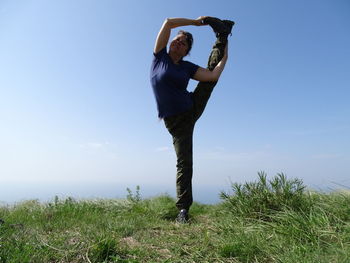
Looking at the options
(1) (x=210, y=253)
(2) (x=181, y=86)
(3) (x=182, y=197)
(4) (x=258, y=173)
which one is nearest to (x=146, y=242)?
(1) (x=210, y=253)

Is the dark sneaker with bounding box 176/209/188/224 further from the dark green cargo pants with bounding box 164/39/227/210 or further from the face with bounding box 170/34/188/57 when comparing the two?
the face with bounding box 170/34/188/57

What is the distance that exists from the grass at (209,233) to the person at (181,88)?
1.89ft

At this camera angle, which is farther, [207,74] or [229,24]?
[229,24]

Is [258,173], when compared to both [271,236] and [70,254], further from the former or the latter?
[70,254]

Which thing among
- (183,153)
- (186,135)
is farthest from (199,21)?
(183,153)

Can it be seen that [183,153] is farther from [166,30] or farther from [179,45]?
[166,30]

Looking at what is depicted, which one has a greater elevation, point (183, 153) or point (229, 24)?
point (229, 24)

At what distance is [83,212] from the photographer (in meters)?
4.13

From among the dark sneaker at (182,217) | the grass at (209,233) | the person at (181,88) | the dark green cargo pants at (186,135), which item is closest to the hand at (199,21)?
the person at (181,88)

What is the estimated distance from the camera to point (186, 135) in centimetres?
434

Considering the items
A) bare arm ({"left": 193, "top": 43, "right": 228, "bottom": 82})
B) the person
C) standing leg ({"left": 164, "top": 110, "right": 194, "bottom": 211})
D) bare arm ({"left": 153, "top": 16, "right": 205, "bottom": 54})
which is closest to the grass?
standing leg ({"left": 164, "top": 110, "right": 194, "bottom": 211})

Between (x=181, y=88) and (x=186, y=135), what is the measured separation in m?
0.71

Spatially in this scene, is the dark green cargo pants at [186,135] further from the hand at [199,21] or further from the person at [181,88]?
the hand at [199,21]

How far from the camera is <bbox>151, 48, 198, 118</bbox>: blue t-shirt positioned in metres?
4.16
